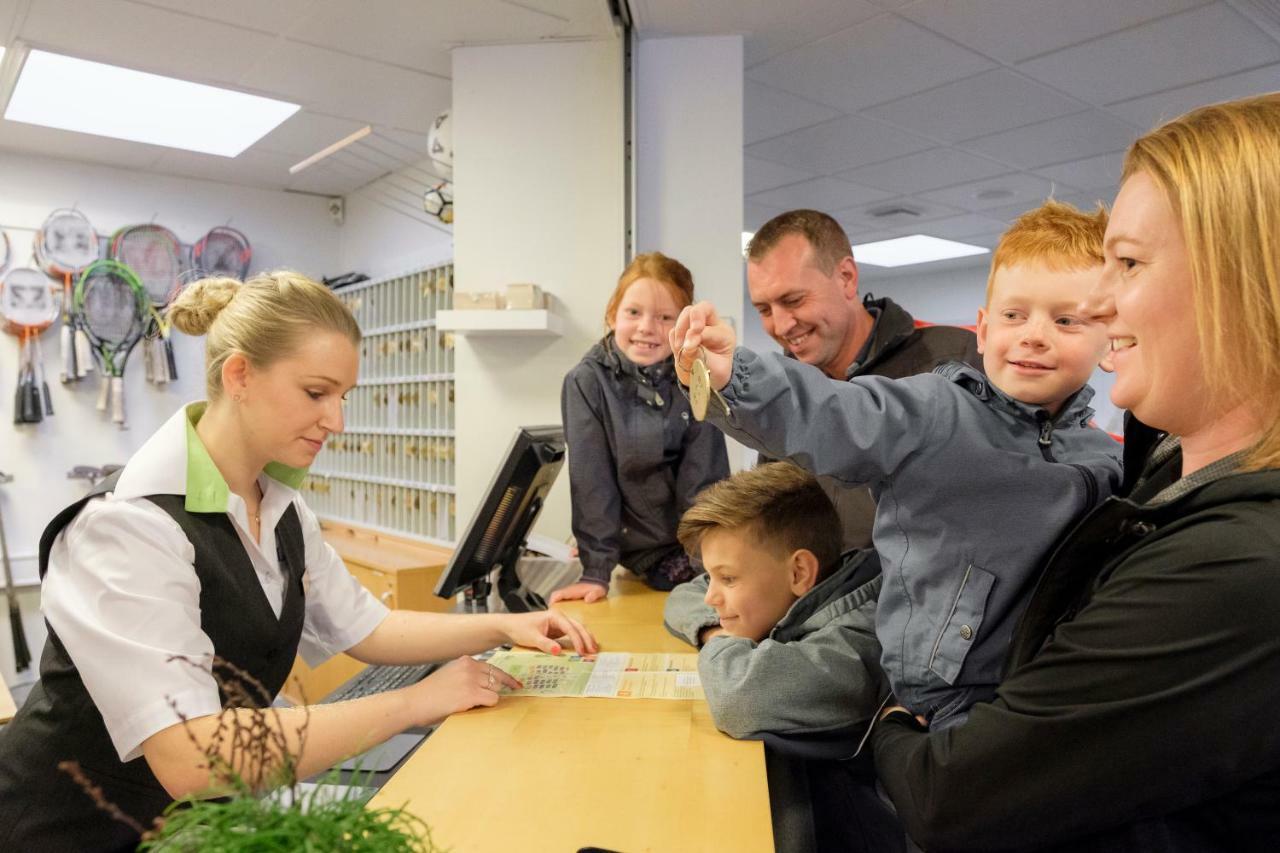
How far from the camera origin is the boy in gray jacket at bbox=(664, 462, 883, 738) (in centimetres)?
118

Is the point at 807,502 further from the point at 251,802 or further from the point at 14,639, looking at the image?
the point at 14,639

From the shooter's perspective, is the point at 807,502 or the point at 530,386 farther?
the point at 530,386

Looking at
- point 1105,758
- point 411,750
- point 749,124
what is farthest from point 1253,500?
point 749,124

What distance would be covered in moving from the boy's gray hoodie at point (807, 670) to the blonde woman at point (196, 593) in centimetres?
38

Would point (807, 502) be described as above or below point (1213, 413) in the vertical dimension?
below

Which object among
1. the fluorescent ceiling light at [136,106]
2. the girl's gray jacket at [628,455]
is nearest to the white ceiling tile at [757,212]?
the fluorescent ceiling light at [136,106]

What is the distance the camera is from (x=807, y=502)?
59.0 inches

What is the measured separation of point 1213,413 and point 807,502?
2.67ft

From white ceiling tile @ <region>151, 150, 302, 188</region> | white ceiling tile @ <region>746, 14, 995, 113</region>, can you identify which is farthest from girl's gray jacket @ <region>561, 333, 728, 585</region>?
white ceiling tile @ <region>151, 150, 302, 188</region>

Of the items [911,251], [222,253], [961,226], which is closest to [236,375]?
[222,253]

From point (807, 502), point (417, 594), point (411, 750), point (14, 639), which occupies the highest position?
point (807, 502)

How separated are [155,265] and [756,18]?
3771 millimetres

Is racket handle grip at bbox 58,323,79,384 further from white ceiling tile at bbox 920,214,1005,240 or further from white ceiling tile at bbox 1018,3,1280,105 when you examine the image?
white ceiling tile at bbox 920,214,1005,240

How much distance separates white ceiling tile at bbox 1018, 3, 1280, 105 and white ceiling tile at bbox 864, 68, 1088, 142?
0.34 ft
